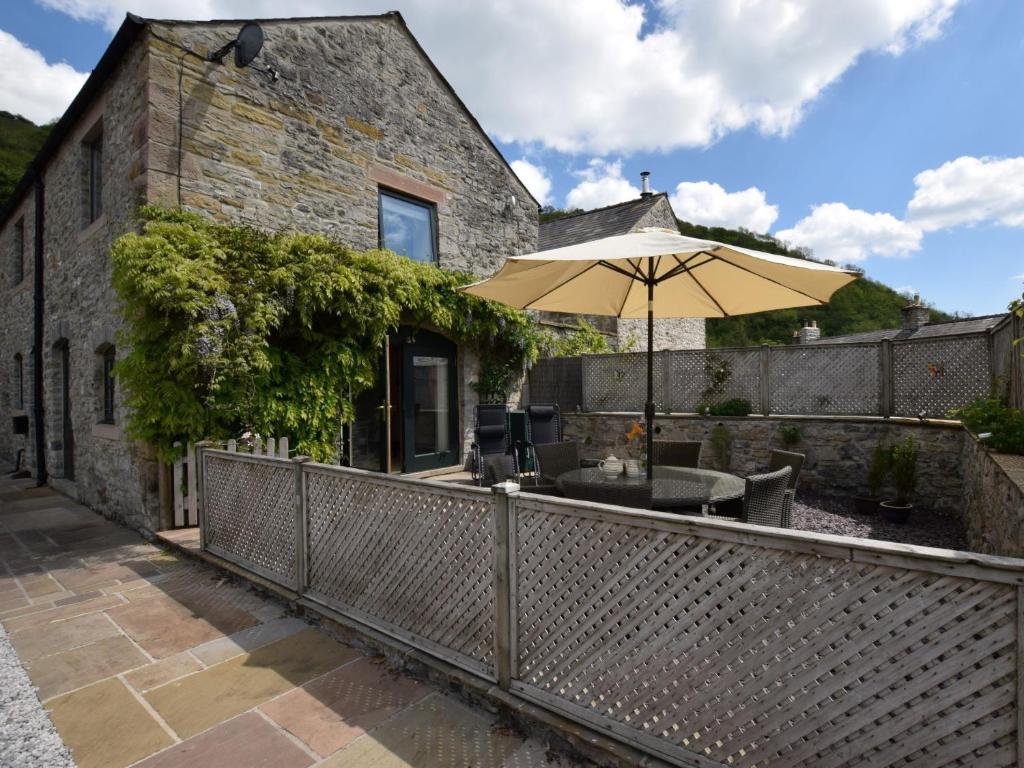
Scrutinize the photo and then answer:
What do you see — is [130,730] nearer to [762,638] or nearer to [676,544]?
[676,544]

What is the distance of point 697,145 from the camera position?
12992 mm

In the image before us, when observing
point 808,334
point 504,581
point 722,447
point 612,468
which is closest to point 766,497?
point 612,468

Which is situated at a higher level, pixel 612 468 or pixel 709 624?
pixel 612 468

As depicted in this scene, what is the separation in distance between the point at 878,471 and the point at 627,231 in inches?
354

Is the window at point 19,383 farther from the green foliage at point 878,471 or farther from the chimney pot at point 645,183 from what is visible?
the chimney pot at point 645,183

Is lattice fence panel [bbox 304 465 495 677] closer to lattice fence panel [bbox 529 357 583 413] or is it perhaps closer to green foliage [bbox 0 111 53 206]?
lattice fence panel [bbox 529 357 583 413]

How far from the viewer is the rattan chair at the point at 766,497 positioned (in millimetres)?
3164

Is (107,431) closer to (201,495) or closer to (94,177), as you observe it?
(201,495)

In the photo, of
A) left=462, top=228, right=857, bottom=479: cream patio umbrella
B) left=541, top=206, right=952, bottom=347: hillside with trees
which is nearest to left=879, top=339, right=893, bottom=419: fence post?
left=462, top=228, right=857, bottom=479: cream patio umbrella

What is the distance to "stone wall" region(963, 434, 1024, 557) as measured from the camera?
2.60 m

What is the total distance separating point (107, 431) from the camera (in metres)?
6.39

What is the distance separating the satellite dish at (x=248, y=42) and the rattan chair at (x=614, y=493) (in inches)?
248

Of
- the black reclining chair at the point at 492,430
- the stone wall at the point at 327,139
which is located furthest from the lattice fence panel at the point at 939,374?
the stone wall at the point at 327,139

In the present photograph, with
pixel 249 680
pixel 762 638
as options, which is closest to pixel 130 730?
pixel 249 680
